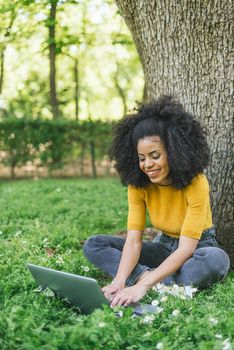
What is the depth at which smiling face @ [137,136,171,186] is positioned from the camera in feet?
11.4

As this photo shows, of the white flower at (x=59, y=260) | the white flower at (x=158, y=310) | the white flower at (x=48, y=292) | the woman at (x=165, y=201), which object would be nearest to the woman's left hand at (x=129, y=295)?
the woman at (x=165, y=201)

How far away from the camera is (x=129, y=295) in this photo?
3135mm

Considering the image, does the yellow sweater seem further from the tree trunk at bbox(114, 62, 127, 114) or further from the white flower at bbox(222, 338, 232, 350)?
the tree trunk at bbox(114, 62, 127, 114)

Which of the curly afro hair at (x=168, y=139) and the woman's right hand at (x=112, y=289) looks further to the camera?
the curly afro hair at (x=168, y=139)

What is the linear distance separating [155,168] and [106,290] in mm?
822

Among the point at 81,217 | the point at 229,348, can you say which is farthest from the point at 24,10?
the point at 229,348

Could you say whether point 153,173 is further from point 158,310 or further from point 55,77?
point 55,77

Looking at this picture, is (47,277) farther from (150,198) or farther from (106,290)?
(150,198)

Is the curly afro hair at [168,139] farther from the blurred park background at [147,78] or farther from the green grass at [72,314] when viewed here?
the green grass at [72,314]

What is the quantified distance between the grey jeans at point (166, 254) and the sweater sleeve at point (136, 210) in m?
0.24

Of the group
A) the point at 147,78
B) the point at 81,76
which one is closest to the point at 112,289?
the point at 147,78

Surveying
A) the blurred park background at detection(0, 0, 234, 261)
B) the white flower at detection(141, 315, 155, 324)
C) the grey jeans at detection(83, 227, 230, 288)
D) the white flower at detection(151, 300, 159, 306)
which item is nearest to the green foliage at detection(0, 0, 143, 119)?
the blurred park background at detection(0, 0, 234, 261)

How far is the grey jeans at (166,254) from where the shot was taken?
3539 millimetres

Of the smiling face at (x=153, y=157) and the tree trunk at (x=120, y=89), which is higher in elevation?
the tree trunk at (x=120, y=89)
